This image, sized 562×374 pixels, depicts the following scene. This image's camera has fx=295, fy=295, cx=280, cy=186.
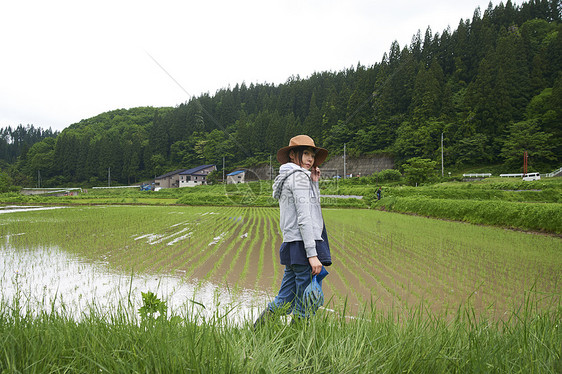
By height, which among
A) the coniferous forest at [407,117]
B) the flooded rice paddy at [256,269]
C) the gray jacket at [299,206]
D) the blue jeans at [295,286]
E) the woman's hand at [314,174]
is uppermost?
the coniferous forest at [407,117]

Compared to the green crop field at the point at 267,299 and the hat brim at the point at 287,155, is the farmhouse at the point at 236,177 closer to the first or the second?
the green crop field at the point at 267,299

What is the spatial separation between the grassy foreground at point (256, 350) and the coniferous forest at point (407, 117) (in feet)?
61.9

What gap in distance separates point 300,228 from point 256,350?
96 cm

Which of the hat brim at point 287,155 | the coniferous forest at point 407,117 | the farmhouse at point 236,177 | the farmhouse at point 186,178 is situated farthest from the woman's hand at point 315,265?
the farmhouse at point 186,178

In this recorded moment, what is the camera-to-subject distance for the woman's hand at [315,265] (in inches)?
79.3

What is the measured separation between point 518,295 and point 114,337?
456cm

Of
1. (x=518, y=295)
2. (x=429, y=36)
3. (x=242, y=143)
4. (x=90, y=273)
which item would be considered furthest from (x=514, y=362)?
(x=429, y=36)

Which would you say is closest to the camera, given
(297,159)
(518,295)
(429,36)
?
(297,159)

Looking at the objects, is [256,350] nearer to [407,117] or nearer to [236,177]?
[236,177]

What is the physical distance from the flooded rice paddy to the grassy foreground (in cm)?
78

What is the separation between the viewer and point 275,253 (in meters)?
6.72

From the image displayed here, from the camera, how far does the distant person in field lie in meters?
A: 2.07

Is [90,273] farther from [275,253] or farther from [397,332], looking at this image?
[397,332]

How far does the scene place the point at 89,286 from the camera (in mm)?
4199
